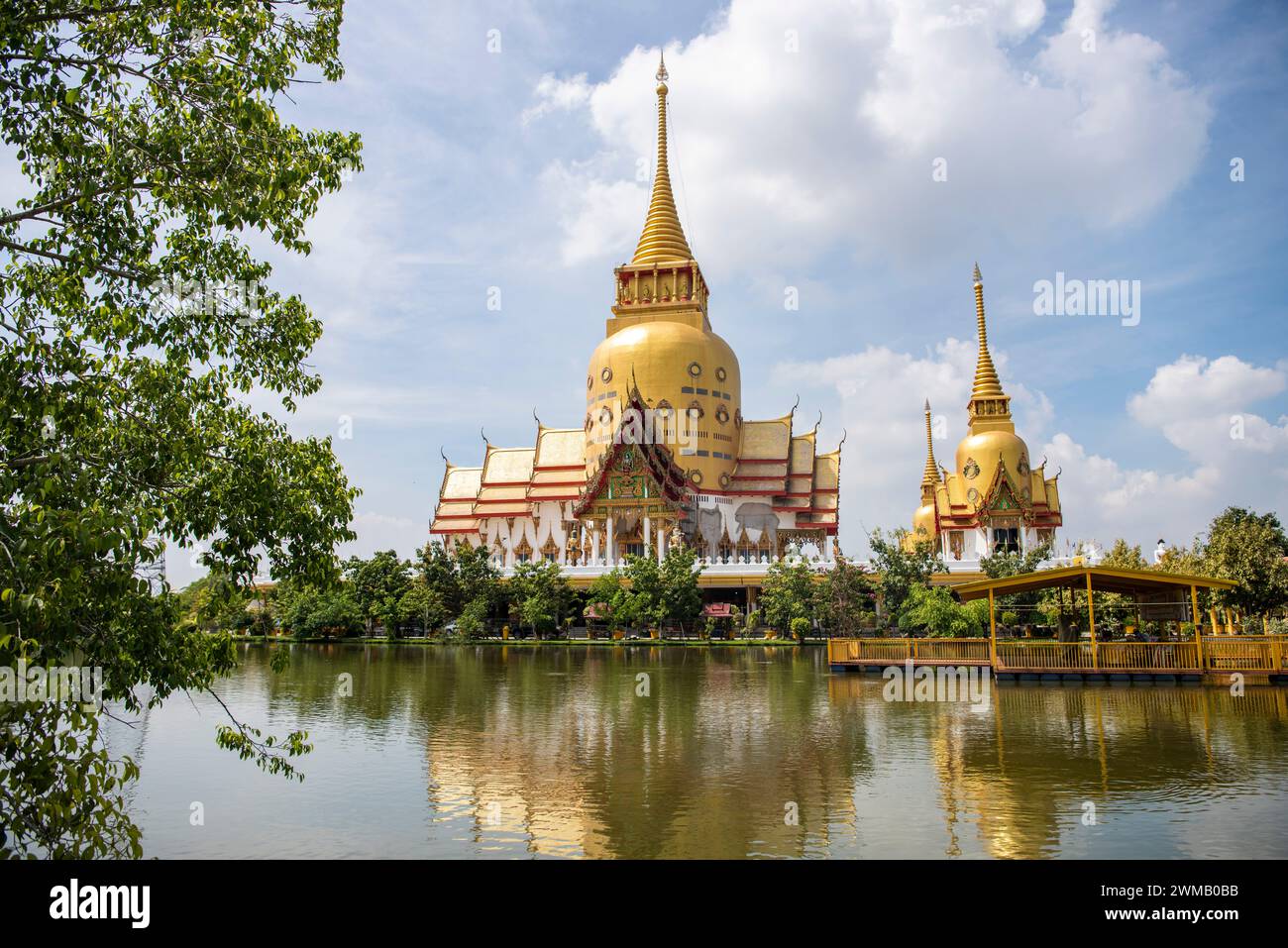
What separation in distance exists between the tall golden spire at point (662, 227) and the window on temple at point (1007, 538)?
2853cm

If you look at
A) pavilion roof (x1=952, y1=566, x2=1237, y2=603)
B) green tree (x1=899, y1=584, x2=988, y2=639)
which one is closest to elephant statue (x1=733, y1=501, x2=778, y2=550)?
green tree (x1=899, y1=584, x2=988, y2=639)

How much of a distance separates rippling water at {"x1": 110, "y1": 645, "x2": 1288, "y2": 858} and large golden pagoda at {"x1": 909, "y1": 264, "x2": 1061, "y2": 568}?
127 feet

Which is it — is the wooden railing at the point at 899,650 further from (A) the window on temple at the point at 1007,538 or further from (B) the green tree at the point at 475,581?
(A) the window on temple at the point at 1007,538

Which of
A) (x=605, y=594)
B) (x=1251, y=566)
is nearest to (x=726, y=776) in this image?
(x=1251, y=566)

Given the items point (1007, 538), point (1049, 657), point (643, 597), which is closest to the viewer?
point (1049, 657)

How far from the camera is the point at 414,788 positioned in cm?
1212

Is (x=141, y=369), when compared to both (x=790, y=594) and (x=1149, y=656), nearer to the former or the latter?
(x=1149, y=656)

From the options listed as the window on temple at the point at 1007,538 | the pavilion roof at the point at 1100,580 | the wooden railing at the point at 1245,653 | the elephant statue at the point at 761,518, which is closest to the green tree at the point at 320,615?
the elephant statue at the point at 761,518

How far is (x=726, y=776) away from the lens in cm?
1284

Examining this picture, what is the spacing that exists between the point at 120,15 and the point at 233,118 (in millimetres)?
1191

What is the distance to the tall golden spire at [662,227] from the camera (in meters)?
69.8

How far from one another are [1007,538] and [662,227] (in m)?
32.3

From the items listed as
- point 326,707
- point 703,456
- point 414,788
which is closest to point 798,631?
point 703,456
